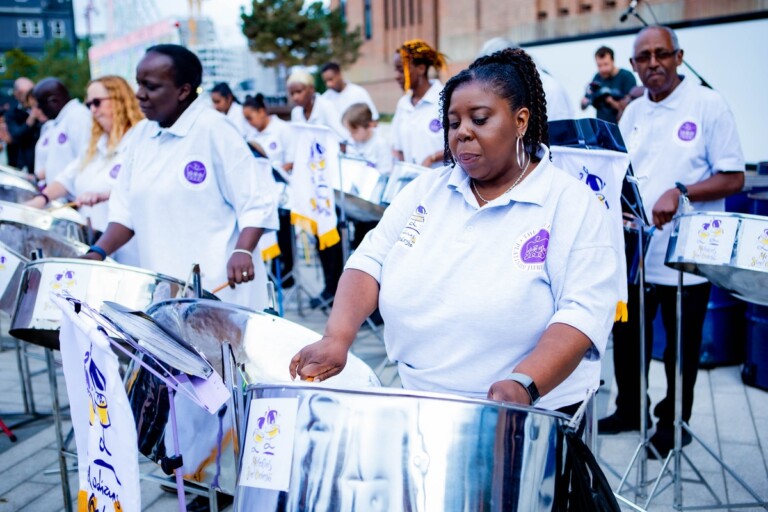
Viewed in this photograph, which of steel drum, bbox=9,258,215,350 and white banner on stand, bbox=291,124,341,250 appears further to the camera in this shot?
white banner on stand, bbox=291,124,341,250

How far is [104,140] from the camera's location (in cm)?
321

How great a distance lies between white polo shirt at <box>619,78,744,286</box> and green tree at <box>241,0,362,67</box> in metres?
21.1

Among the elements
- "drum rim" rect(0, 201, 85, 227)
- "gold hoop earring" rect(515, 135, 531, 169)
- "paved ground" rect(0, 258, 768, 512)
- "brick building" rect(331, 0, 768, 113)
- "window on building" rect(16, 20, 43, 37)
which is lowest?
"paved ground" rect(0, 258, 768, 512)

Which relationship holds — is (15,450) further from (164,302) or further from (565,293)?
(565,293)

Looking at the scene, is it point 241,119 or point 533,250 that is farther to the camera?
point 241,119

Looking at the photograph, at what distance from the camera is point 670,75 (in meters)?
2.42

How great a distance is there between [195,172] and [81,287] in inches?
17.5

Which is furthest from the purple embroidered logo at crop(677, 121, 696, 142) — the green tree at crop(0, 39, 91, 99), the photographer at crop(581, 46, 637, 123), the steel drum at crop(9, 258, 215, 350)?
the green tree at crop(0, 39, 91, 99)

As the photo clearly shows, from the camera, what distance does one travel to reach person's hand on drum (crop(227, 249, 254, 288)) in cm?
211

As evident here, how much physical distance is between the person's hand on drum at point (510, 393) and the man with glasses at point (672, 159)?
1243 millimetres

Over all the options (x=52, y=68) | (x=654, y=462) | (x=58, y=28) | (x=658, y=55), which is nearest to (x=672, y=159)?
(x=658, y=55)

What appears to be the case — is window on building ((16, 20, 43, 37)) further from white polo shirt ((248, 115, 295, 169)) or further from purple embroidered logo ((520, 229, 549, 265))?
purple embroidered logo ((520, 229, 549, 265))

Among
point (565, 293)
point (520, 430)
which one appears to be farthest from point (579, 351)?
point (520, 430)

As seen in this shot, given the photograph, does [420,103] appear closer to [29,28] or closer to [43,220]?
[43,220]
